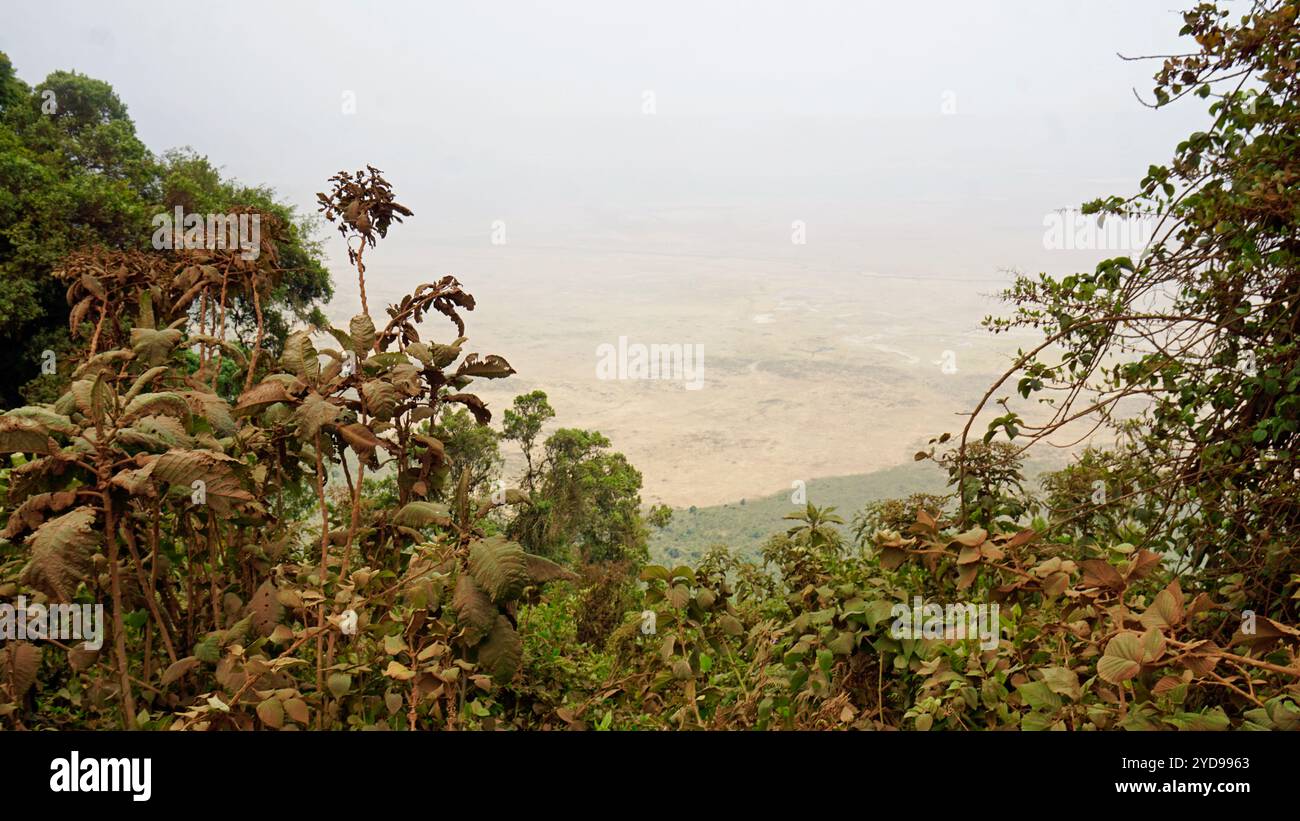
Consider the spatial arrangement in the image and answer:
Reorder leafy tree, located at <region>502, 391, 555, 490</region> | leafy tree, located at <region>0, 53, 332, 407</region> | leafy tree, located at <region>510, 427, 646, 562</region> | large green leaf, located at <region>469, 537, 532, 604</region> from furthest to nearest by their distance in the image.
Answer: leafy tree, located at <region>0, 53, 332, 407</region>
leafy tree, located at <region>510, 427, 646, 562</region>
leafy tree, located at <region>502, 391, 555, 490</region>
large green leaf, located at <region>469, 537, 532, 604</region>

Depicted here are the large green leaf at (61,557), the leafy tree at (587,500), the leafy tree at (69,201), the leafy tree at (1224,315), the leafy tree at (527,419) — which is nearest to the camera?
the large green leaf at (61,557)

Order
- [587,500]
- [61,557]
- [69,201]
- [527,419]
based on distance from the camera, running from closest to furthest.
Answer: [61,557], [527,419], [587,500], [69,201]

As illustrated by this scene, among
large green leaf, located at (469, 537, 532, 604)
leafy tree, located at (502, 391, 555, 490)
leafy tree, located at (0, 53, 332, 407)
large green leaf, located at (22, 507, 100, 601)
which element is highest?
leafy tree, located at (0, 53, 332, 407)

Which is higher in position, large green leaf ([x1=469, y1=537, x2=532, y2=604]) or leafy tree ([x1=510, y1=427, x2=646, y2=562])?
large green leaf ([x1=469, y1=537, x2=532, y2=604])

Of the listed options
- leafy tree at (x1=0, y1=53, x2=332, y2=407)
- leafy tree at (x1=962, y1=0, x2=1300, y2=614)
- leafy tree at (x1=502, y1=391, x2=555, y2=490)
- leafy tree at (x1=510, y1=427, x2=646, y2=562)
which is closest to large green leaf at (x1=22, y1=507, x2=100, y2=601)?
leafy tree at (x1=962, y1=0, x2=1300, y2=614)

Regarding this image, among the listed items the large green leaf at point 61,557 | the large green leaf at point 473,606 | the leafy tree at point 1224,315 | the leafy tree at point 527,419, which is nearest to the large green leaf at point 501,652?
the large green leaf at point 473,606

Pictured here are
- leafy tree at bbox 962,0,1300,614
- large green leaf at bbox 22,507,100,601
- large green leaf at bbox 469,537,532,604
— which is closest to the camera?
large green leaf at bbox 22,507,100,601

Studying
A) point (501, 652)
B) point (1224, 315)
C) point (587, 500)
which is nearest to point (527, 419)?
point (587, 500)

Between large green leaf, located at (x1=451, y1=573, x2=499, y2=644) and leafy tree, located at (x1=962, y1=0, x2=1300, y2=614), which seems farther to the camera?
leafy tree, located at (x1=962, y1=0, x2=1300, y2=614)

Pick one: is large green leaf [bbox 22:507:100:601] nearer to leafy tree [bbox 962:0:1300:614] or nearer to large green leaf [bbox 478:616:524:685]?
large green leaf [bbox 478:616:524:685]

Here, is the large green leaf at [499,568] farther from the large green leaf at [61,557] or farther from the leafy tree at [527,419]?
the leafy tree at [527,419]

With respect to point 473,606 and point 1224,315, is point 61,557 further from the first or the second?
point 1224,315
